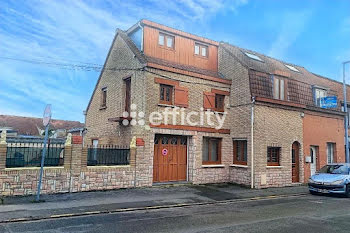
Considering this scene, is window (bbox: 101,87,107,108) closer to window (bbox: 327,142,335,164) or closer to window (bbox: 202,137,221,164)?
window (bbox: 202,137,221,164)

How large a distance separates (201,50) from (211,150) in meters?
6.27

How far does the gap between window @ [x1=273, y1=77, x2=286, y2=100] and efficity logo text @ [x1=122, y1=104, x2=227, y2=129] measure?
3351mm

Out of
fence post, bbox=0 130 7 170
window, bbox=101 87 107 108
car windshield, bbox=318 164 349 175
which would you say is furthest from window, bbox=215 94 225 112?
fence post, bbox=0 130 7 170

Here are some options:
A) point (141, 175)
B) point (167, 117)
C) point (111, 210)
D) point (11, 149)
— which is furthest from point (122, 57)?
point (111, 210)

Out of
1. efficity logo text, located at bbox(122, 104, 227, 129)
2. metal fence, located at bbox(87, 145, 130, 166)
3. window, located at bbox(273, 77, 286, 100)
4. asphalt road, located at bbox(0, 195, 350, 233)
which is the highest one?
window, located at bbox(273, 77, 286, 100)

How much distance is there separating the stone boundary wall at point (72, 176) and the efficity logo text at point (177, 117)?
1626 millimetres

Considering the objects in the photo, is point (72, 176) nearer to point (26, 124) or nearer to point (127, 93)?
point (127, 93)

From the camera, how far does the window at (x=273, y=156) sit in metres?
16.4

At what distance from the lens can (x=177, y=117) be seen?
1505cm

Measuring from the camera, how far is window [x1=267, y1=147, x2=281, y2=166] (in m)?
16.4

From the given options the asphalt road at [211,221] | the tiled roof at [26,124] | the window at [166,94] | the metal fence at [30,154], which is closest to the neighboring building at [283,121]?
the window at [166,94]

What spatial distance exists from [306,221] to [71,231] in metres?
6.27

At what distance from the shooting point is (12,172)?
34.7 feet

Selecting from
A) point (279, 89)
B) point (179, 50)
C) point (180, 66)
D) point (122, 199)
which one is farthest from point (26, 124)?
point (279, 89)
